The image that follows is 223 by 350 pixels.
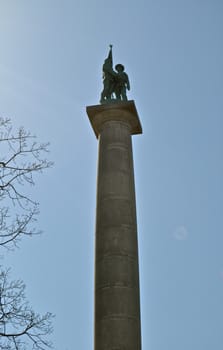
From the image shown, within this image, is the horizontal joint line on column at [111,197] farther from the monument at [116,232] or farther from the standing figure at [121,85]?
the standing figure at [121,85]

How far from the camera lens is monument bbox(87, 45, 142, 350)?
21234 millimetres

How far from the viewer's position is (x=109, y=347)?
68.1 ft

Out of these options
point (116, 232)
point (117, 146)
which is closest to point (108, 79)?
point (117, 146)

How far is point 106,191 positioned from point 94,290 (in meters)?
4.23

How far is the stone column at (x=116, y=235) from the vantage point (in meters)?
21.2

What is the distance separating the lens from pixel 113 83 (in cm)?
2953

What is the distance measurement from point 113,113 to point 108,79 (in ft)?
10.7

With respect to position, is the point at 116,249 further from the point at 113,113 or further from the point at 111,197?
the point at 113,113

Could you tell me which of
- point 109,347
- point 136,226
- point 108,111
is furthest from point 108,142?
point 109,347

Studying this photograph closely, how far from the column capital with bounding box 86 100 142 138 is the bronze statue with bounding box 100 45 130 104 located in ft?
3.76

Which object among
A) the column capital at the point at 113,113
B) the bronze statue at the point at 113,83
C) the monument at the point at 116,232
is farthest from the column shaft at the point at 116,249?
the bronze statue at the point at 113,83

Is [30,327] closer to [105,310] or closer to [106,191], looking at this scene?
[105,310]

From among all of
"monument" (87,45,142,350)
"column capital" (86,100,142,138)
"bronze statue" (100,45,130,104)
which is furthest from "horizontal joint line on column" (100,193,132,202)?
"bronze statue" (100,45,130,104)

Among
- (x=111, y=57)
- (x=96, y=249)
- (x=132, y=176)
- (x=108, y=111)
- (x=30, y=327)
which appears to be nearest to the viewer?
(x=30, y=327)
